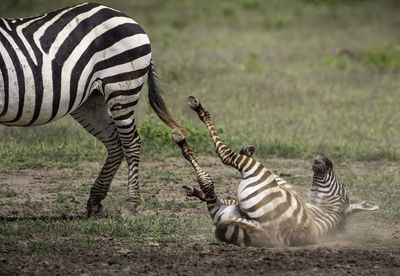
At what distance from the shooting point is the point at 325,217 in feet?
20.9

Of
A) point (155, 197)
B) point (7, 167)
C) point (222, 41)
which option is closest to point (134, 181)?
point (155, 197)

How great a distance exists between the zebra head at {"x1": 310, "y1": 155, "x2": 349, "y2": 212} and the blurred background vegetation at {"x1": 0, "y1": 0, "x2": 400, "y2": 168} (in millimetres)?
3038

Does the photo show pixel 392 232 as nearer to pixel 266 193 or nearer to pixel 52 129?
pixel 266 193

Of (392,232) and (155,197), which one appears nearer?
(392,232)

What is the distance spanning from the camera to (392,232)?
671 centimetres

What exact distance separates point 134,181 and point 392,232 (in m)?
2.54

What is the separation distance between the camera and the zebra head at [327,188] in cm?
660

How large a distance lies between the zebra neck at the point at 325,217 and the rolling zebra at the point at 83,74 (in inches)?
71.2

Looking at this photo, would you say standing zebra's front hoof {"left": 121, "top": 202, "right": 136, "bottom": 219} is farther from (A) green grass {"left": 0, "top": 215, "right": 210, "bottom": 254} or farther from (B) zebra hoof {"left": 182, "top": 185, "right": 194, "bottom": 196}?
(B) zebra hoof {"left": 182, "top": 185, "right": 194, "bottom": 196}

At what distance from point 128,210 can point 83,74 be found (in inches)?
54.5

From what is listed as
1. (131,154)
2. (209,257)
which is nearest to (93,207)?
(131,154)

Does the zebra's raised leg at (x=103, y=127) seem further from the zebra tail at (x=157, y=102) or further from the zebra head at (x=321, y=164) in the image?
the zebra head at (x=321, y=164)

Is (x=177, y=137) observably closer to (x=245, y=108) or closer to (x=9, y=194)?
(x=9, y=194)

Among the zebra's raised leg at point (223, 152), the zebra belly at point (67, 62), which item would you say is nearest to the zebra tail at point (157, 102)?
the zebra belly at point (67, 62)
